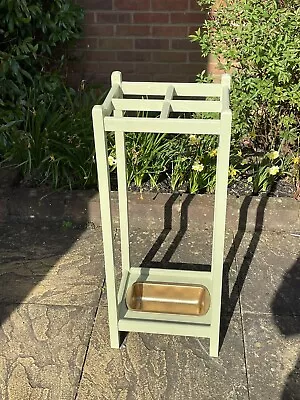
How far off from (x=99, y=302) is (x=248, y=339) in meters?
0.82

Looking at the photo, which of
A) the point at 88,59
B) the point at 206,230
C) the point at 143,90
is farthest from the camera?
the point at 88,59

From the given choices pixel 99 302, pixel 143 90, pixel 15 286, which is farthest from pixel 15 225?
pixel 143 90

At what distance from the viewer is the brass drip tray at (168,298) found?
284cm

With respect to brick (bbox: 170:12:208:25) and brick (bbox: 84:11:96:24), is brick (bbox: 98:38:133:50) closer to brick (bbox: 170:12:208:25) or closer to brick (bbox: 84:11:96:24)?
brick (bbox: 84:11:96:24)

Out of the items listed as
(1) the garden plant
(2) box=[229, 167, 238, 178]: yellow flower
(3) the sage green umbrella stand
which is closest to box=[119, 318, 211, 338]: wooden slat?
(3) the sage green umbrella stand

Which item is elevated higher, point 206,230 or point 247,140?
point 247,140

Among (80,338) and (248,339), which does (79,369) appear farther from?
(248,339)

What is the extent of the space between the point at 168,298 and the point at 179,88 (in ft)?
3.51

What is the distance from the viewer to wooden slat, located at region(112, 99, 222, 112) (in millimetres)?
2301

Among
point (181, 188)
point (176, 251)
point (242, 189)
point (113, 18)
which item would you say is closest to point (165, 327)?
point (176, 251)

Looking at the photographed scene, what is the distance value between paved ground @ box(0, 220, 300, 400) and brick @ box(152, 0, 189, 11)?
1.87m

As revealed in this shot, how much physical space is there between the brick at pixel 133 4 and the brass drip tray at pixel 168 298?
2476 mm

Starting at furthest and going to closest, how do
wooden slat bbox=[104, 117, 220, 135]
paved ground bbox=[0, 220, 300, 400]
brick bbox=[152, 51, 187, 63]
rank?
brick bbox=[152, 51, 187, 63] < paved ground bbox=[0, 220, 300, 400] < wooden slat bbox=[104, 117, 220, 135]

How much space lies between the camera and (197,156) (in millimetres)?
3891
